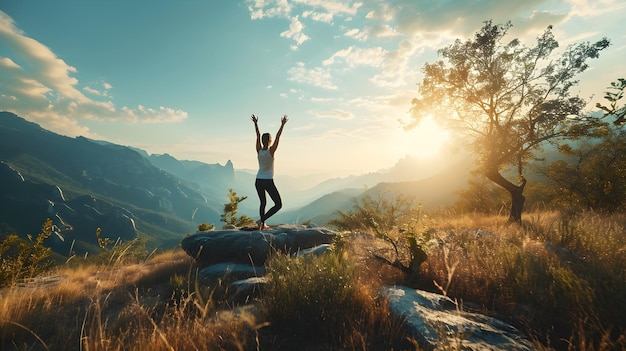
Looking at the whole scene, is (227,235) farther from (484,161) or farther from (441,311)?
(484,161)

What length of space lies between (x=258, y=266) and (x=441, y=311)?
5808mm

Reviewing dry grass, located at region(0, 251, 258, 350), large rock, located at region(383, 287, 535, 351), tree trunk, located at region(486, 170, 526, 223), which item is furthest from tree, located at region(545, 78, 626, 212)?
dry grass, located at region(0, 251, 258, 350)

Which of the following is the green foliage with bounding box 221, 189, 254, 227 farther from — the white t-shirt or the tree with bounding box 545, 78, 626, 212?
the tree with bounding box 545, 78, 626, 212

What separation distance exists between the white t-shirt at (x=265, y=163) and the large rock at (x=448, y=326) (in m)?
6.04

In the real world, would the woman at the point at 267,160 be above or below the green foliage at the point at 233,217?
above

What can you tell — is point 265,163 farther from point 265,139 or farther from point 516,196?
point 516,196

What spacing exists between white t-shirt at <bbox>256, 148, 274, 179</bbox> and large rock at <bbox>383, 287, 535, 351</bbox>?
6.04 m

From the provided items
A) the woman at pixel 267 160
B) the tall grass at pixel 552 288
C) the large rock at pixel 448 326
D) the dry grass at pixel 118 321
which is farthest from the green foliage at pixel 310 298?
the woman at pixel 267 160

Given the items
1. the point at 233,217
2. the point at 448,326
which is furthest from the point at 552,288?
the point at 233,217

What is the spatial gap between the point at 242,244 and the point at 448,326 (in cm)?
679

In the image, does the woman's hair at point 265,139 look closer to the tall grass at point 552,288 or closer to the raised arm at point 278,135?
the raised arm at point 278,135

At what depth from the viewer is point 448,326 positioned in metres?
2.89

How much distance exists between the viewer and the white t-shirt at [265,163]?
8.91 m

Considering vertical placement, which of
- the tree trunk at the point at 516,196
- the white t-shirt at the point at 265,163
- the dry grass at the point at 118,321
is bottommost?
the dry grass at the point at 118,321
